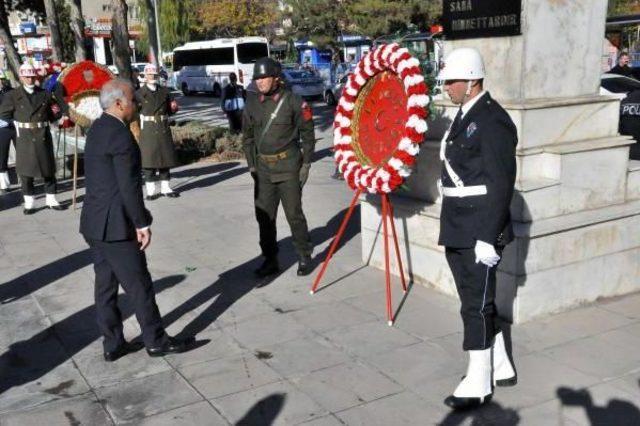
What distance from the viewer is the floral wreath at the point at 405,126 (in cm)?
511

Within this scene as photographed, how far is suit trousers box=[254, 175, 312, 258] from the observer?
21.3 feet

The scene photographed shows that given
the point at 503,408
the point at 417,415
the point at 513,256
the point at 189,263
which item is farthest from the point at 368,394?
the point at 189,263

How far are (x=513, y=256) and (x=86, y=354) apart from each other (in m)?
3.18

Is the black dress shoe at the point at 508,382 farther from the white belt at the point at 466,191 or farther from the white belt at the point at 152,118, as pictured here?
the white belt at the point at 152,118

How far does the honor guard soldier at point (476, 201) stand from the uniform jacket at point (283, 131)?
2.40 meters

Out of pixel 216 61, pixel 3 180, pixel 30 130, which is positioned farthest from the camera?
pixel 216 61

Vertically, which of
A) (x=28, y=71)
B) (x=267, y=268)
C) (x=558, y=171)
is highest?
(x=28, y=71)

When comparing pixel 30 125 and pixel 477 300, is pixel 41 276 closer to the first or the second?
pixel 30 125

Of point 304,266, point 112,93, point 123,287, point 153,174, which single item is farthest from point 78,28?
point 123,287

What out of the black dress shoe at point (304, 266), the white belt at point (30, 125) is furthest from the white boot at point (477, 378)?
the white belt at point (30, 125)

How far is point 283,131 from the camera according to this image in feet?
20.9

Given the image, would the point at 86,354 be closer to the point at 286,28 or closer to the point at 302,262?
the point at 302,262

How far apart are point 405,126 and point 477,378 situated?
2007mm

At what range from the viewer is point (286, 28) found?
49.8m
